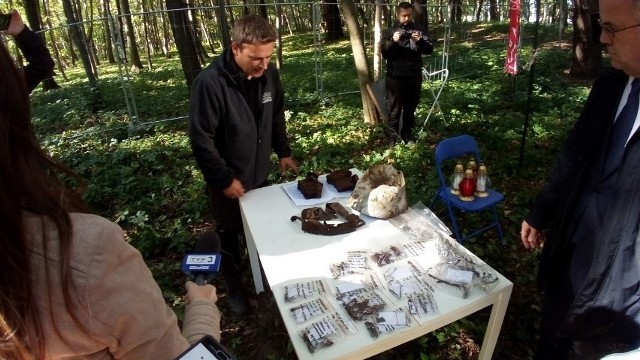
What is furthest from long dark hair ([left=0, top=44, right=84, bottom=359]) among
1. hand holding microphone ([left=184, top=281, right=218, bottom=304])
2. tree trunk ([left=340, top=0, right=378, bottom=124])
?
tree trunk ([left=340, top=0, right=378, bottom=124])

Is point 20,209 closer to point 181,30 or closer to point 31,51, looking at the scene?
point 31,51

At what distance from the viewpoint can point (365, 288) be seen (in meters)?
1.70

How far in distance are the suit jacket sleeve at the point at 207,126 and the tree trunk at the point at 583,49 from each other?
8602 millimetres

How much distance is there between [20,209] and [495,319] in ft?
6.13

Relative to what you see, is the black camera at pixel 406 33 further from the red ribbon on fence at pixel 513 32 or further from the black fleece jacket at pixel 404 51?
the red ribbon on fence at pixel 513 32

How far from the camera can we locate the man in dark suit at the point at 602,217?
150 cm

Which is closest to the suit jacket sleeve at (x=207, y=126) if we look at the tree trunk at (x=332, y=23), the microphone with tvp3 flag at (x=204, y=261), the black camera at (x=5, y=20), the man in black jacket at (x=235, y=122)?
the man in black jacket at (x=235, y=122)

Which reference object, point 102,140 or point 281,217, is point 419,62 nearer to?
point 281,217

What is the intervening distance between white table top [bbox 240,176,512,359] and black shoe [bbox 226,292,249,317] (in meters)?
0.85

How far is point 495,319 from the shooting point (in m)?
1.80

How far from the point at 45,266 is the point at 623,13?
1.98m

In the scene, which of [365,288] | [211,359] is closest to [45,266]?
[211,359]

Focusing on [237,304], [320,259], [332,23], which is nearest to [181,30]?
[237,304]

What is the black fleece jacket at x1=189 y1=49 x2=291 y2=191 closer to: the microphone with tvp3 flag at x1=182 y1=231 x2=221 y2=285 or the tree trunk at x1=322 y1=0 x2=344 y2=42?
the microphone with tvp3 flag at x1=182 y1=231 x2=221 y2=285
